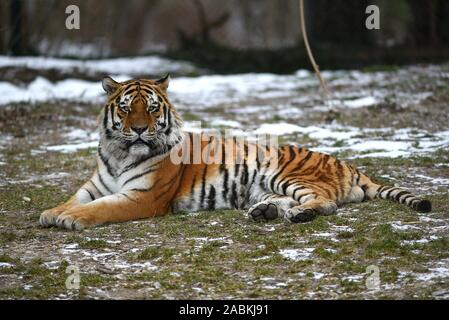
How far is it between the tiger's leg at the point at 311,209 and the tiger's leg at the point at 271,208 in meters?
0.13

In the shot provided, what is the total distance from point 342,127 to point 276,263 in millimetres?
5278

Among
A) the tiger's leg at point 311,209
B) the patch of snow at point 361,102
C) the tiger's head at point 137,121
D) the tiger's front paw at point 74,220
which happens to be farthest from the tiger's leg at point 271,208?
the patch of snow at point 361,102

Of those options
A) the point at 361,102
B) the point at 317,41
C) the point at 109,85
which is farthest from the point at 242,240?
the point at 317,41

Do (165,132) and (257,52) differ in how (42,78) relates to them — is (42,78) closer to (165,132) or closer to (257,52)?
(257,52)

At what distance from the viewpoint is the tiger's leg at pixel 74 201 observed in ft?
19.3

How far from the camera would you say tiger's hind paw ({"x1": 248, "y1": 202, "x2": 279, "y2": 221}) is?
595 centimetres

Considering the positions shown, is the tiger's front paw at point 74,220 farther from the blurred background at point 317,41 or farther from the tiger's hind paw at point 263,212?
the blurred background at point 317,41

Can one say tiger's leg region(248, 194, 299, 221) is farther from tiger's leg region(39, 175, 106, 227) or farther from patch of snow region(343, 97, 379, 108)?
patch of snow region(343, 97, 379, 108)

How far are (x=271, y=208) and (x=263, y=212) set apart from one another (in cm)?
7

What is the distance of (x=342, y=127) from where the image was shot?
9.99 metres

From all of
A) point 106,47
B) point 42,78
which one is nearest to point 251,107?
point 42,78

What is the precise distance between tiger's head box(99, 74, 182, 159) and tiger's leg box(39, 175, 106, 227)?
335 millimetres

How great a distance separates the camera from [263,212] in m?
5.95
